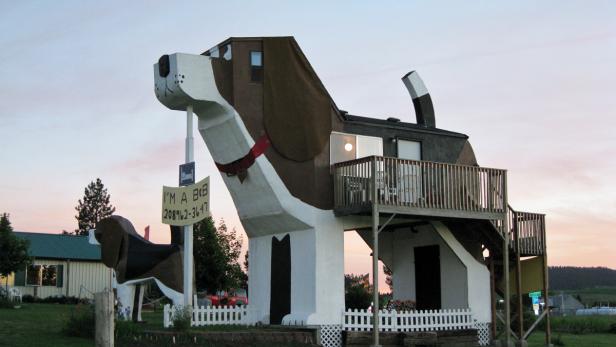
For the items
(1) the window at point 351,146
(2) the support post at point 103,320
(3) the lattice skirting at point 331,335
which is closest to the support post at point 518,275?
(1) the window at point 351,146

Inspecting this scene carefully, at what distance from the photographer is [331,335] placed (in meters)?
21.6

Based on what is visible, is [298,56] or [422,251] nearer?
[298,56]

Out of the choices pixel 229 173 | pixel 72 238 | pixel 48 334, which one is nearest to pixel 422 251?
pixel 229 173

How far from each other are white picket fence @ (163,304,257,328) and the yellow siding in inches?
972

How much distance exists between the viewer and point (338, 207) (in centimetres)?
2212

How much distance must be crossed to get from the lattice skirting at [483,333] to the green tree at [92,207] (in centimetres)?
6810

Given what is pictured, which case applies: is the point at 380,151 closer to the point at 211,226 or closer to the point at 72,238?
the point at 211,226

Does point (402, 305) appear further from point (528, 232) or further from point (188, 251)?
point (188, 251)

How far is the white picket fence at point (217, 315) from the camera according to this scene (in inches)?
825

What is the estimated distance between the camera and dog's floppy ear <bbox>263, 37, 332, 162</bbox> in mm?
22250

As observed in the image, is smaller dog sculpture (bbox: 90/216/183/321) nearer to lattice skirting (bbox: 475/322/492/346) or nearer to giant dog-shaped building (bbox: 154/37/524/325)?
giant dog-shaped building (bbox: 154/37/524/325)

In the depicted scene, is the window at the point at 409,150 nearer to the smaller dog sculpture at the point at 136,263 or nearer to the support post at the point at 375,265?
the support post at the point at 375,265

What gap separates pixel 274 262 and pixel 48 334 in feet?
20.8

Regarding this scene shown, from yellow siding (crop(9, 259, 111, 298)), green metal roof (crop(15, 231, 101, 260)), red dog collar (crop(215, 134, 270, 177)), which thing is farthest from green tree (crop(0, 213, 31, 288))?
red dog collar (crop(215, 134, 270, 177))
